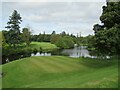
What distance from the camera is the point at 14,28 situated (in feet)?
342

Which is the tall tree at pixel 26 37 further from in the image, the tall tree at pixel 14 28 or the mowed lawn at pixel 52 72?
the mowed lawn at pixel 52 72

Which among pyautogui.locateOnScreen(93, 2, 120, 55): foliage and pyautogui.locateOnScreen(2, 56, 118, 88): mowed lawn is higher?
pyautogui.locateOnScreen(93, 2, 120, 55): foliage

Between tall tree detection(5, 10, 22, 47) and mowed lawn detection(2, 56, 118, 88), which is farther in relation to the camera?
tall tree detection(5, 10, 22, 47)

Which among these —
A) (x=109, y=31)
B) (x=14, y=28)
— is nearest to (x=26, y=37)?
(x=14, y=28)

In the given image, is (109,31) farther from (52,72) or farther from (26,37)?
(26,37)

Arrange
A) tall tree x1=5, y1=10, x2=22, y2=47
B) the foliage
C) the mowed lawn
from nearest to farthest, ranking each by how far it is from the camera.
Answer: the mowed lawn
the foliage
tall tree x1=5, y1=10, x2=22, y2=47

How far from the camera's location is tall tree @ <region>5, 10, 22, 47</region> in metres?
103

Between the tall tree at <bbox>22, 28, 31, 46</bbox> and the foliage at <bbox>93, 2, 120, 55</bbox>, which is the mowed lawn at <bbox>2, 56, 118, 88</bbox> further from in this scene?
the tall tree at <bbox>22, 28, 31, 46</bbox>

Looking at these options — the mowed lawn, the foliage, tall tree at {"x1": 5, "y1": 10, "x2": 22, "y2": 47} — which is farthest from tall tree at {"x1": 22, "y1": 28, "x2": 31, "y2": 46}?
the foliage

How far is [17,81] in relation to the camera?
2403 centimetres

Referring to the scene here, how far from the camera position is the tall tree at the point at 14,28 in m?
103

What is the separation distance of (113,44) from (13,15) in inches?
3302

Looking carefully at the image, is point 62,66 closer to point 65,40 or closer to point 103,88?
point 103,88

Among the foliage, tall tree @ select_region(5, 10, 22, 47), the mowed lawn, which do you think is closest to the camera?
the mowed lawn
